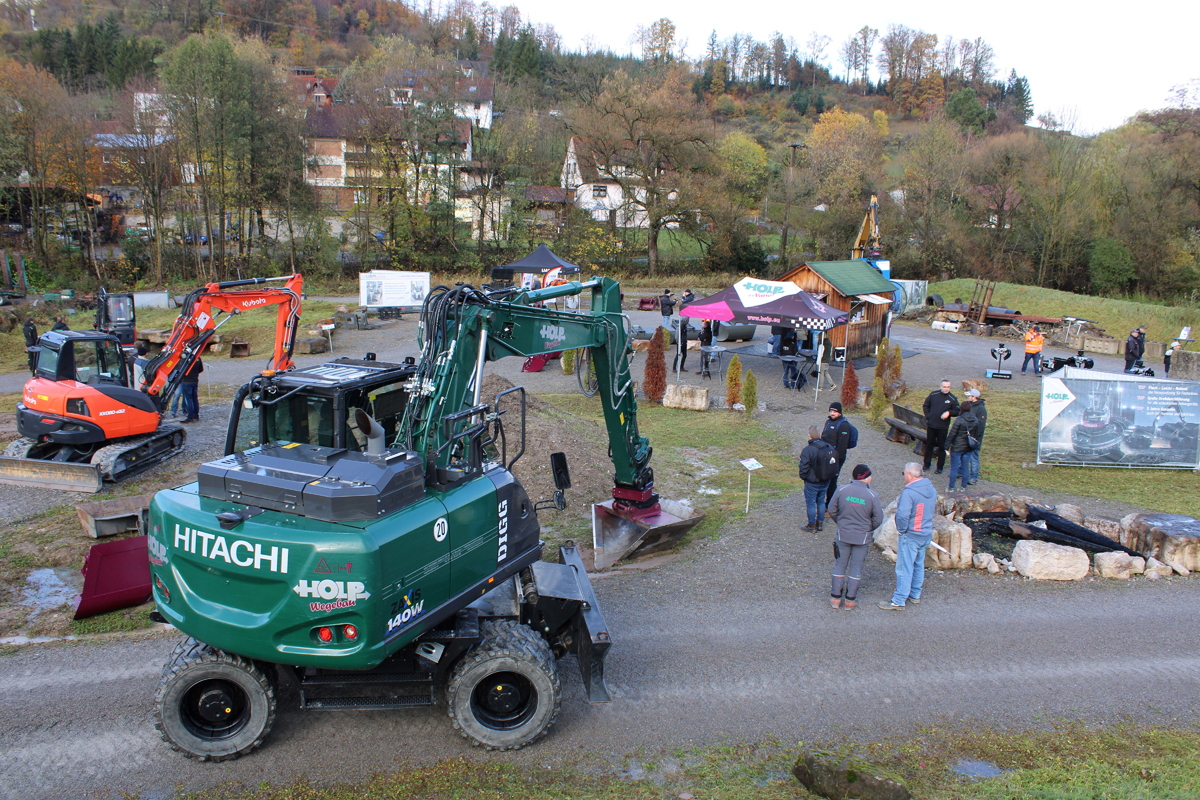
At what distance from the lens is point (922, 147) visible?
1662 inches

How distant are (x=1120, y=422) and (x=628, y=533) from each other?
9995mm

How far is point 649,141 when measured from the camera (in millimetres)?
41562

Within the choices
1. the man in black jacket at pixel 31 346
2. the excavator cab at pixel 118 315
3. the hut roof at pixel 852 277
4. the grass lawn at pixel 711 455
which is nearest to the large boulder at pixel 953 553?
the grass lawn at pixel 711 455

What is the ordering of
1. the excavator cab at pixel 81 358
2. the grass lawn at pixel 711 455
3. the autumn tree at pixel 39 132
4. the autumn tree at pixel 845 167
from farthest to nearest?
the autumn tree at pixel 845 167
the autumn tree at pixel 39 132
the excavator cab at pixel 81 358
the grass lawn at pixel 711 455

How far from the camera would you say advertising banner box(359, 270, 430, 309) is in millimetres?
30625

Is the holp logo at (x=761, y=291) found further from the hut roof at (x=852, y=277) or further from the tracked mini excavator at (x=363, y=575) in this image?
the tracked mini excavator at (x=363, y=575)

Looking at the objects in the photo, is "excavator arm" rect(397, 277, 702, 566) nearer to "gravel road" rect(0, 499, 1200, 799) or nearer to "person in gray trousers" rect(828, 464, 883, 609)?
"gravel road" rect(0, 499, 1200, 799)

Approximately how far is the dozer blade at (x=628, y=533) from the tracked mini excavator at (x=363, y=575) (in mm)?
2571

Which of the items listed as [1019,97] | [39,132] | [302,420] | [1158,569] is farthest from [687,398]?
[1019,97]

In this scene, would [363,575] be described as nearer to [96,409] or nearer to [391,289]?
[96,409]

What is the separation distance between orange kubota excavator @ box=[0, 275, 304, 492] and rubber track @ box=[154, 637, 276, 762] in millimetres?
8131

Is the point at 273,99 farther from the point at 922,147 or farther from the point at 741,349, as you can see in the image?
the point at 922,147

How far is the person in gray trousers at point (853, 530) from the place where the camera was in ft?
25.6

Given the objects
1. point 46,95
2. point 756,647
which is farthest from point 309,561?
point 46,95
